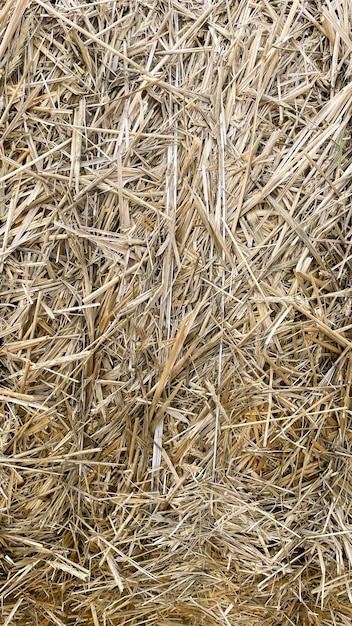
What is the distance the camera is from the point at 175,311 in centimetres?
103

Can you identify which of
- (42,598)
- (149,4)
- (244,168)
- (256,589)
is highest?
(149,4)

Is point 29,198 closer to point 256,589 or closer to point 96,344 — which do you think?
point 96,344

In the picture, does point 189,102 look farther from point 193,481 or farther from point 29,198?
point 193,481

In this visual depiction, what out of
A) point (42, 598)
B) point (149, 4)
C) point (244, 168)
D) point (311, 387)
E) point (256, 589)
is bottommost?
point (42, 598)

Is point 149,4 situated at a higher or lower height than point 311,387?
higher

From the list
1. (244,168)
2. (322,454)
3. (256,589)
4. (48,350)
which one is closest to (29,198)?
(48,350)

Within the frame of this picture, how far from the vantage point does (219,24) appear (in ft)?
3.25

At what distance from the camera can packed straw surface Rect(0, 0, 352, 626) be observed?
983 mm

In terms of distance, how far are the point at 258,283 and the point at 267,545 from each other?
0.45 meters

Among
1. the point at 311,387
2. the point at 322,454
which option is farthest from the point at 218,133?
the point at 322,454

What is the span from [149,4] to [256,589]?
1.00m

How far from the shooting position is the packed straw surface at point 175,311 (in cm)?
98

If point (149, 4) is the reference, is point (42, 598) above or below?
below

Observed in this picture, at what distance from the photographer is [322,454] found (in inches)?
41.6
